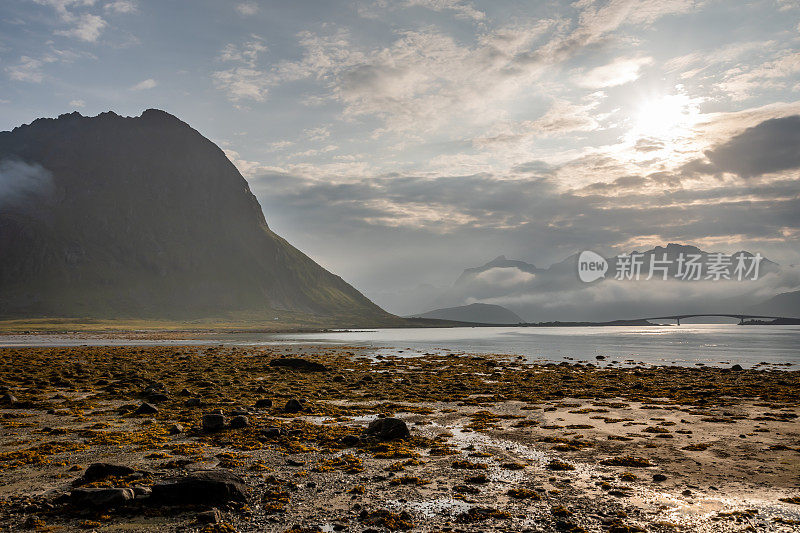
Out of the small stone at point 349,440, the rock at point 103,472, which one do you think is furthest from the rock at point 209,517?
the small stone at point 349,440

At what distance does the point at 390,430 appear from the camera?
24047 mm

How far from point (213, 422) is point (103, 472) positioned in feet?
26.4

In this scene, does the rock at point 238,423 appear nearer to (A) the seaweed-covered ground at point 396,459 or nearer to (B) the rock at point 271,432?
(A) the seaweed-covered ground at point 396,459

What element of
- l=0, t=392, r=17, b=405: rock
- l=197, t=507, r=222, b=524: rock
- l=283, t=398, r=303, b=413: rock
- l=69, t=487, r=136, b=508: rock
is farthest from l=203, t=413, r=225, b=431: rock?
l=0, t=392, r=17, b=405: rock

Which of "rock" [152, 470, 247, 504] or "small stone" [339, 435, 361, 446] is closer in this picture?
"rock" [152, 470, 247, 504]

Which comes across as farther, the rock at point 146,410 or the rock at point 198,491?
the rock at point 146,410

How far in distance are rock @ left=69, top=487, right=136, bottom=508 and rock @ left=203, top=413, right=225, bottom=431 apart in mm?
10095

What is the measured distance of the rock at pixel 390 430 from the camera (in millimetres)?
23953

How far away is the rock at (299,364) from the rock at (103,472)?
38539mm

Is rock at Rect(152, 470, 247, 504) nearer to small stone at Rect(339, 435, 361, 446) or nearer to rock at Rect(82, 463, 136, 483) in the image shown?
rock at Rect(82, 463, 136, 483)

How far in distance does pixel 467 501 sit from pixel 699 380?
4562 cm

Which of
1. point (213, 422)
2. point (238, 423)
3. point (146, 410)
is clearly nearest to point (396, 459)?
point (238, 423)

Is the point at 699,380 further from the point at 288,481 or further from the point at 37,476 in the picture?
the point at 37,476

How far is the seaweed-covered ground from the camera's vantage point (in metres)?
14.6
